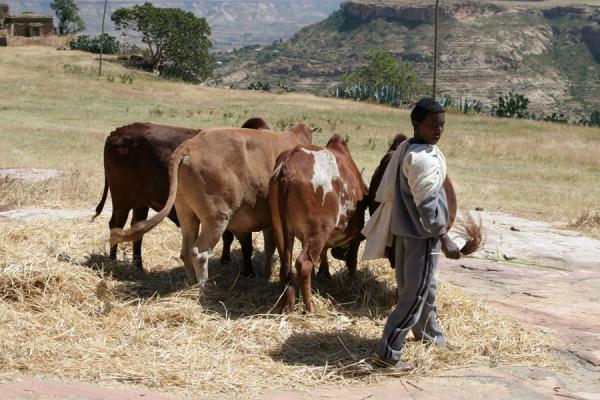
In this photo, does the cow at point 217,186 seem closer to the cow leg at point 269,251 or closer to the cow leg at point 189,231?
the cow leg at point 189,231

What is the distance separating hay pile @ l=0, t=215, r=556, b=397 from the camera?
212 inches

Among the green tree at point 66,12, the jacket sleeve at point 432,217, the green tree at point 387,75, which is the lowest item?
the jacket sleeve at point 432,217

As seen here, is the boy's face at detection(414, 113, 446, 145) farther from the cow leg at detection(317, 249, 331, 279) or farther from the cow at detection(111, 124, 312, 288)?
the cow leg at detection(317, 249, 331, 279)

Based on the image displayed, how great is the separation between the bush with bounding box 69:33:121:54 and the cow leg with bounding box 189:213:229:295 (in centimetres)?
6116

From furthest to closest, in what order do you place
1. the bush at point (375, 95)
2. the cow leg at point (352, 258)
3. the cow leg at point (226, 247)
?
the bush at point (375, 95)
the cow leg at point (226, 247)
the cow leg at point (352, 258)

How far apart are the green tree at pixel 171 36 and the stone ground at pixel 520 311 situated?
59.0 metres

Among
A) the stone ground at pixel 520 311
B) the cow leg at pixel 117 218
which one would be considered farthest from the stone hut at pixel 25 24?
the cow leg at pixel 117 218

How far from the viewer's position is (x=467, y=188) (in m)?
16.6

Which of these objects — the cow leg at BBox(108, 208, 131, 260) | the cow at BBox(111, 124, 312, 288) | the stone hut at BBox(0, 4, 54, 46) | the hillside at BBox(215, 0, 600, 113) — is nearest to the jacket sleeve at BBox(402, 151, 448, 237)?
the cow at BBox(111, 124, 312, 288)

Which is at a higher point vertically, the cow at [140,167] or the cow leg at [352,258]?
the cow at [140,167]

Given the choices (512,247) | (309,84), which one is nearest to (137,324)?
(512,247)

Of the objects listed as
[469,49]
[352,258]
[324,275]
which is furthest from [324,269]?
[469,49]

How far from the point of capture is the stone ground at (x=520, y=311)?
5.23m

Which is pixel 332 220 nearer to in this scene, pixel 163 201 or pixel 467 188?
pixel 163 201
